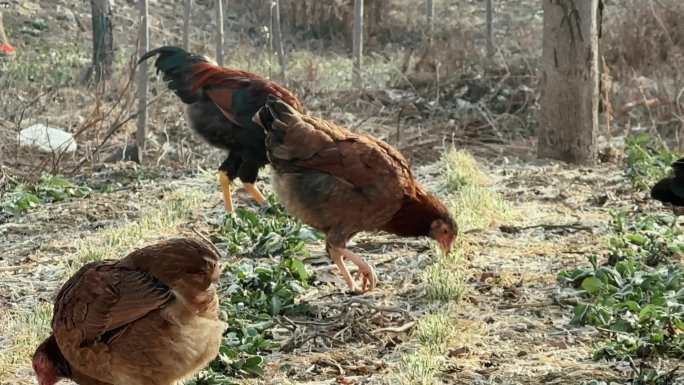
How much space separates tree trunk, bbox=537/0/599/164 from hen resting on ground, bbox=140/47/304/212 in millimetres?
3230

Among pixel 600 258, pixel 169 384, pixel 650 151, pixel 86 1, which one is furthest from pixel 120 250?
pixel 86 1

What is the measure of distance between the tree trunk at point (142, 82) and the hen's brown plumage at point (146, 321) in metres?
5.40

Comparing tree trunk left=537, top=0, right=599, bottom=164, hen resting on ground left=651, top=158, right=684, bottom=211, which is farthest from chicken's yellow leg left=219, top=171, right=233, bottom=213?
hen resting on ground left=651, top=158, right=684, bottom=211

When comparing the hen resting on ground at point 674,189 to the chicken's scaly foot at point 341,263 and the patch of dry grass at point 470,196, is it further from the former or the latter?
the patch of dry grass at point 470,196

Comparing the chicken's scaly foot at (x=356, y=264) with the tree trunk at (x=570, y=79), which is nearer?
the chicken's scaly foot at (x=356, y=264)

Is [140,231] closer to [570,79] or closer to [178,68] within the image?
[178,68]

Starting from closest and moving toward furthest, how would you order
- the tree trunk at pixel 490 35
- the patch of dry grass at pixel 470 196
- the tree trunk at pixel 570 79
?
the patch of dry grass at pixel 470 196 < the tree trunk at pixel 570 79 < the tree trunk at pixel 490 35

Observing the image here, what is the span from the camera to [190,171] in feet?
32.2

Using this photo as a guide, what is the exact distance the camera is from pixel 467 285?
5.85 metres

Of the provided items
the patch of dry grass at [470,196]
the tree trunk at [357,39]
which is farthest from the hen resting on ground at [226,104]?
the tree trunk at [357,39]

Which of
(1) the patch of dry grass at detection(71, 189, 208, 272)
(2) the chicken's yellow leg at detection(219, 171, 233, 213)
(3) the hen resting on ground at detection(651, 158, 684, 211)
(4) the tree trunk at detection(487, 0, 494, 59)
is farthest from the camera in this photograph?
(4) the tree trunk at detection(487, 0, 494, 59)

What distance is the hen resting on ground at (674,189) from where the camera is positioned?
442 centimetres

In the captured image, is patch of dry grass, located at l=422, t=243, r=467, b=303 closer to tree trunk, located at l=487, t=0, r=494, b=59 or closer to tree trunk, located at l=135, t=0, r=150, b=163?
tree trunk, located at l=135, t=0, r=150, b=163

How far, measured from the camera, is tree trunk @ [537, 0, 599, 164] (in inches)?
367
